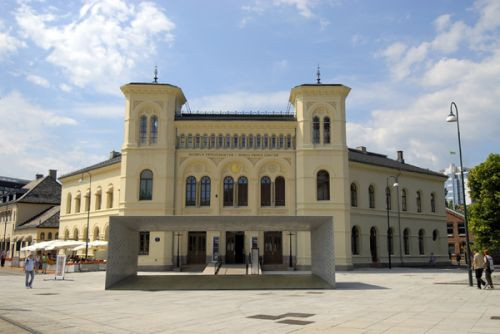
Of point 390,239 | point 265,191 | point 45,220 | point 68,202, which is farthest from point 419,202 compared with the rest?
point 45,220

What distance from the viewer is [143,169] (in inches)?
1619

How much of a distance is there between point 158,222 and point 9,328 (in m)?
13.5

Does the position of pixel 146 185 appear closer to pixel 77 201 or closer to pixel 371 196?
pixel 77 201

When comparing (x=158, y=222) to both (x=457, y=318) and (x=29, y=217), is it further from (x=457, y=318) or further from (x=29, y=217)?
(x=29, y=217)

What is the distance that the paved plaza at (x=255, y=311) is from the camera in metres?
12.1

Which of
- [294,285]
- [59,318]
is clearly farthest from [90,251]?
[59,318]

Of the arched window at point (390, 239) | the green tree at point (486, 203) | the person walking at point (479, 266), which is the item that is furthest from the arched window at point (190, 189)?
the person walking at point (479, 266)

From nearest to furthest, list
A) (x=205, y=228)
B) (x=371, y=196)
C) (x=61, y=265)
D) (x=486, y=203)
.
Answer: (x=205, y=228), (x=486, y=203), (x=61, y=265), (x=371, y=196)

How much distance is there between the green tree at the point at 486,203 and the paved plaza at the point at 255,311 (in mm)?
7350

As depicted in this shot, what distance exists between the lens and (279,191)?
41812 millimetres

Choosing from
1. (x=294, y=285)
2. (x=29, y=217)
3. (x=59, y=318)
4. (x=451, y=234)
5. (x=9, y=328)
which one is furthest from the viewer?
(x=451, y=234)

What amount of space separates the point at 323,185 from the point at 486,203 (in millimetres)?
14685

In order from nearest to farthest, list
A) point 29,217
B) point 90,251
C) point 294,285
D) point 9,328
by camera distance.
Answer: point 9,328, point 294,285, point 90,251, point 29,217

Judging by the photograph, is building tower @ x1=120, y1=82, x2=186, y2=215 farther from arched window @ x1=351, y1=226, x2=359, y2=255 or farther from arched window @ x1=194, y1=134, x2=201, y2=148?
arched window @ x1=351, y1=226, x2=359, y2=255
